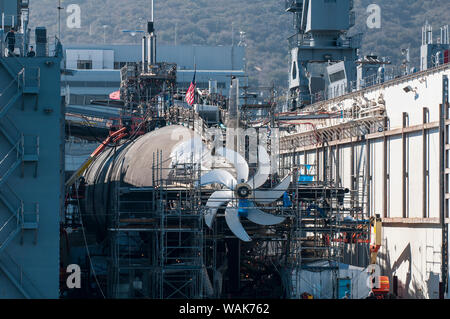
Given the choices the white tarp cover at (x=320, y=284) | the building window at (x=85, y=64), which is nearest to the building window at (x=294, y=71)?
the white tarp cover at (x=320, y=284)

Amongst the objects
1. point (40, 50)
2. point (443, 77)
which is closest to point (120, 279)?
point (40, 50)

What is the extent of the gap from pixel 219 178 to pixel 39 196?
8.79m

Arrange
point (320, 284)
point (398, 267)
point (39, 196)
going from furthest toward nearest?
point (398, 267) → point (320, 284) → point (39, 196)

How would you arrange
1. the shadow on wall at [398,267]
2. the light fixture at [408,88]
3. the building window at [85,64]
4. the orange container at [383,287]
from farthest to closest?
the building window at [85,64] → the light fixture at [408,88] → the shadow on wall at [398,267] → the orange container at [383,287]

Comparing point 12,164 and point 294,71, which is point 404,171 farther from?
point 294,71

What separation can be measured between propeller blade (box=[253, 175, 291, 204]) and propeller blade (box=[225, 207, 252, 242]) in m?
1.25

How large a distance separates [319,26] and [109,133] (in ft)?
76.0

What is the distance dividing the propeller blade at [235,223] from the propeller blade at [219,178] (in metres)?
1.03

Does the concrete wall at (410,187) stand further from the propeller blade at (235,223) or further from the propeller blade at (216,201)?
the propeller blade at (216,201)

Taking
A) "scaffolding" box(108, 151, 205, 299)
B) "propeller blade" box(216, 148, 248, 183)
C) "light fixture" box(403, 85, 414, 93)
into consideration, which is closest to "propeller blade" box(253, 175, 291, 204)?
"propeller blade" box(216, 148, 248, 183)

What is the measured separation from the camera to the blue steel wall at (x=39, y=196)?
99.8ft

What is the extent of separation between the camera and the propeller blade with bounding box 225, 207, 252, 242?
120 feet

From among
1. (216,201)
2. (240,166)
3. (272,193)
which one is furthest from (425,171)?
(216,201)

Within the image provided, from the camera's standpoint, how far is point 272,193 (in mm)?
37438
